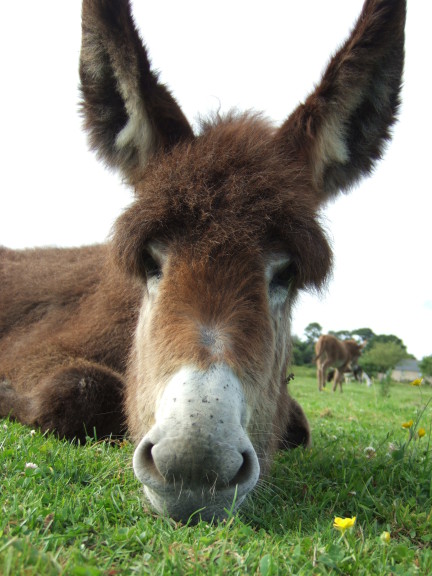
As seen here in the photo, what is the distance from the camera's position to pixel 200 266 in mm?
2645

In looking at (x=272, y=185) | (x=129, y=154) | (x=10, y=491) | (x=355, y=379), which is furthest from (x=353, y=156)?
(x=355, y=379)

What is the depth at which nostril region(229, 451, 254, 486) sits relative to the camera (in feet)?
6.89

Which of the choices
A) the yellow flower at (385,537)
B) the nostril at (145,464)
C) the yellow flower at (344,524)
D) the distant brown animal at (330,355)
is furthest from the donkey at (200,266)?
the distant brown animal at (330,355)

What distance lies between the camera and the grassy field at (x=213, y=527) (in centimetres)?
167

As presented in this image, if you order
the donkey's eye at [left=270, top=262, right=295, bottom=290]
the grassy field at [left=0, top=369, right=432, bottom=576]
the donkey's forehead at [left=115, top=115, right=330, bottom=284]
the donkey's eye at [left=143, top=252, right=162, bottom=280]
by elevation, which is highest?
the donkey's forehead at [left=115, top=115, right=330, bottom=284]

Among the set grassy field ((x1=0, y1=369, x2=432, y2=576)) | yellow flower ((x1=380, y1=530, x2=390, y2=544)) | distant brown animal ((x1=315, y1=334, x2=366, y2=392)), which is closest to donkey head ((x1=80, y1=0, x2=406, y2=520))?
grassy field ((x1=0, y1=369, x2=432, y2=576))

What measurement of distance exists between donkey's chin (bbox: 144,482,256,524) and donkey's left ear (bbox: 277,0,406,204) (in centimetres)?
229

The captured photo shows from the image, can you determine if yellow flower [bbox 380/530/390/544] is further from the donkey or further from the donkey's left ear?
the donkey's left ear

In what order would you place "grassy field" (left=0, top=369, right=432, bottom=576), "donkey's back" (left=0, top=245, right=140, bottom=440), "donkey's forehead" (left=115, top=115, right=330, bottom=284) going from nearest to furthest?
1. "grassy field" (left=0, top=369, right=432, bottom=576)
2. "donkey's forehead" (left=115, top=115, right=330, bottom=284)
3. "donkey's back" (left=0, top=245, right=140, bottom=440)

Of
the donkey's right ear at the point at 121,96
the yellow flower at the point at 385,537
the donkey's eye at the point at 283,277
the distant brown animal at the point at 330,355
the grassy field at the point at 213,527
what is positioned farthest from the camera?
the distant brown animal at the point at 330,355

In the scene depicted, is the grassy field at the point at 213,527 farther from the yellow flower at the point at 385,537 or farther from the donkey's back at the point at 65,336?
the donkey's back at the point at 65,336

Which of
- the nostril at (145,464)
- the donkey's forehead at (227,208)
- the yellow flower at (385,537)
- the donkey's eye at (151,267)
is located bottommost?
the yellow flower at (385,537)

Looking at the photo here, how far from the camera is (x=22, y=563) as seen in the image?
1.38 m

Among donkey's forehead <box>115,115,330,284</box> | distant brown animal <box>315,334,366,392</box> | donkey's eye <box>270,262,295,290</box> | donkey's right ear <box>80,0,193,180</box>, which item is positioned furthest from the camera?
distant brown animal <box>315,334,366,392</box>
